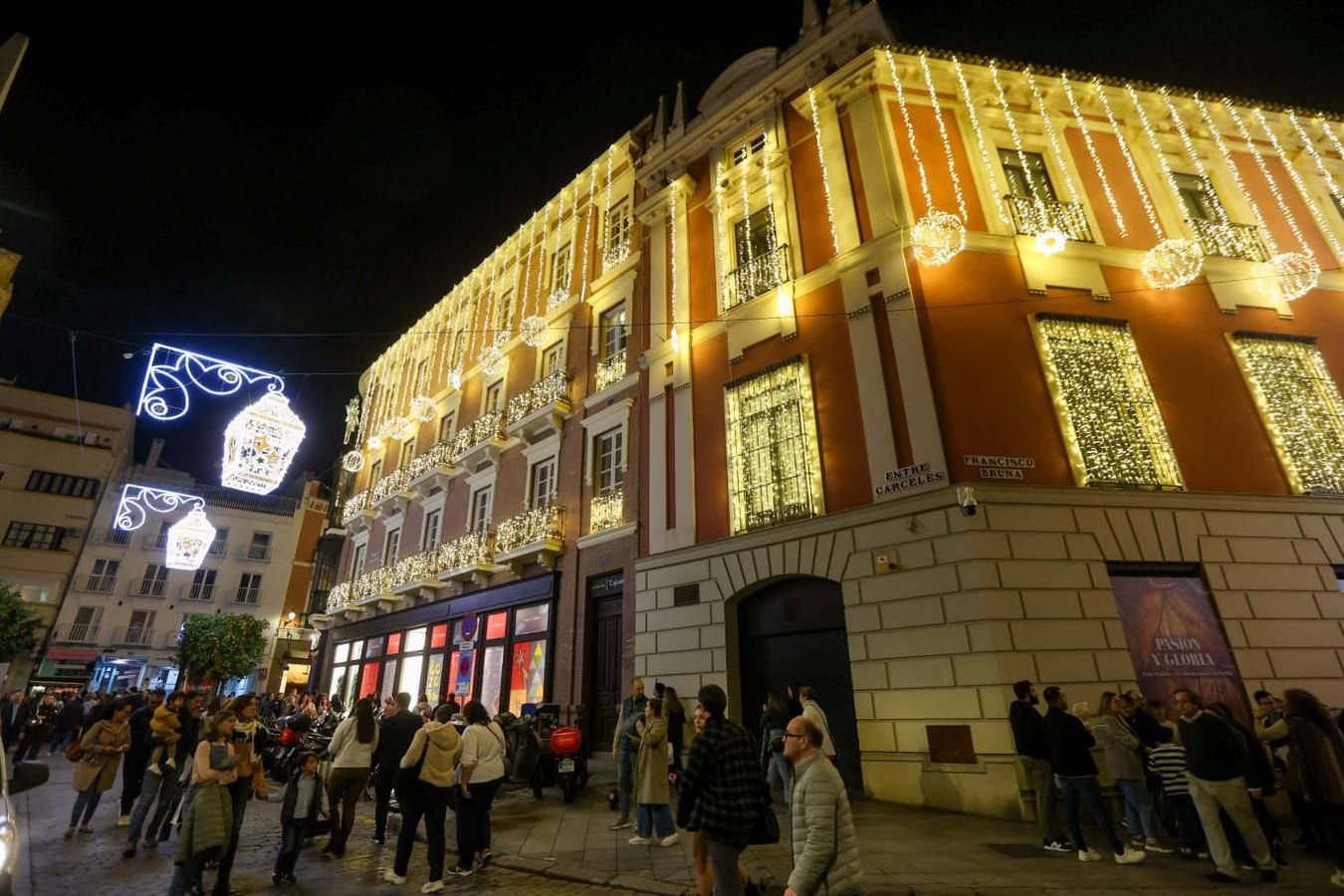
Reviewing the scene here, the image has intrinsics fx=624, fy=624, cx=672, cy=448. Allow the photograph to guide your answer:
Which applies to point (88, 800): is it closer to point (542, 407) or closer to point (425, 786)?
point (425, 786)

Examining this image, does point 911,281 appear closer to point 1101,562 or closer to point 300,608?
point 1101,562

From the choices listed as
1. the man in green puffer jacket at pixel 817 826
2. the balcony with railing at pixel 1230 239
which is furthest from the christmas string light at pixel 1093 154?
the man in green puffer jacket at pixel 817 826

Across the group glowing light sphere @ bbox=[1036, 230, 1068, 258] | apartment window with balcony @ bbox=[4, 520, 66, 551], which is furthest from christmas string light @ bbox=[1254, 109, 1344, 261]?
apartment window with balcony @ bbox=[4, 520, 66, 551]

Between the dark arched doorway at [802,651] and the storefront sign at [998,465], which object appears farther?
the dark arched doorway at [802,651]

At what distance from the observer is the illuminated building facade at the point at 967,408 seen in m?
8.41

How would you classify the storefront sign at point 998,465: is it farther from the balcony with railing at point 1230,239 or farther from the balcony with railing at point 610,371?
the balcony with railing at point 610,371

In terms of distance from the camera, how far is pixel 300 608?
40.4 meters

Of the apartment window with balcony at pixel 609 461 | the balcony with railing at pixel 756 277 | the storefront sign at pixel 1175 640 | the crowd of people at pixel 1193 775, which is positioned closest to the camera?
the crowd of people at pixel 1193 775

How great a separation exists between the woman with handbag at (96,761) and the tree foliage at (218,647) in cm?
3038

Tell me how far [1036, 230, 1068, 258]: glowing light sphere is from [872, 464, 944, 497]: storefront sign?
15.6 feet

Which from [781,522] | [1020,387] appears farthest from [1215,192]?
[781,522]

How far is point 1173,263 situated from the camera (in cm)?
986

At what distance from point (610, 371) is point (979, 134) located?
9.00 meters

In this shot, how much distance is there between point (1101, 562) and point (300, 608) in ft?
146
